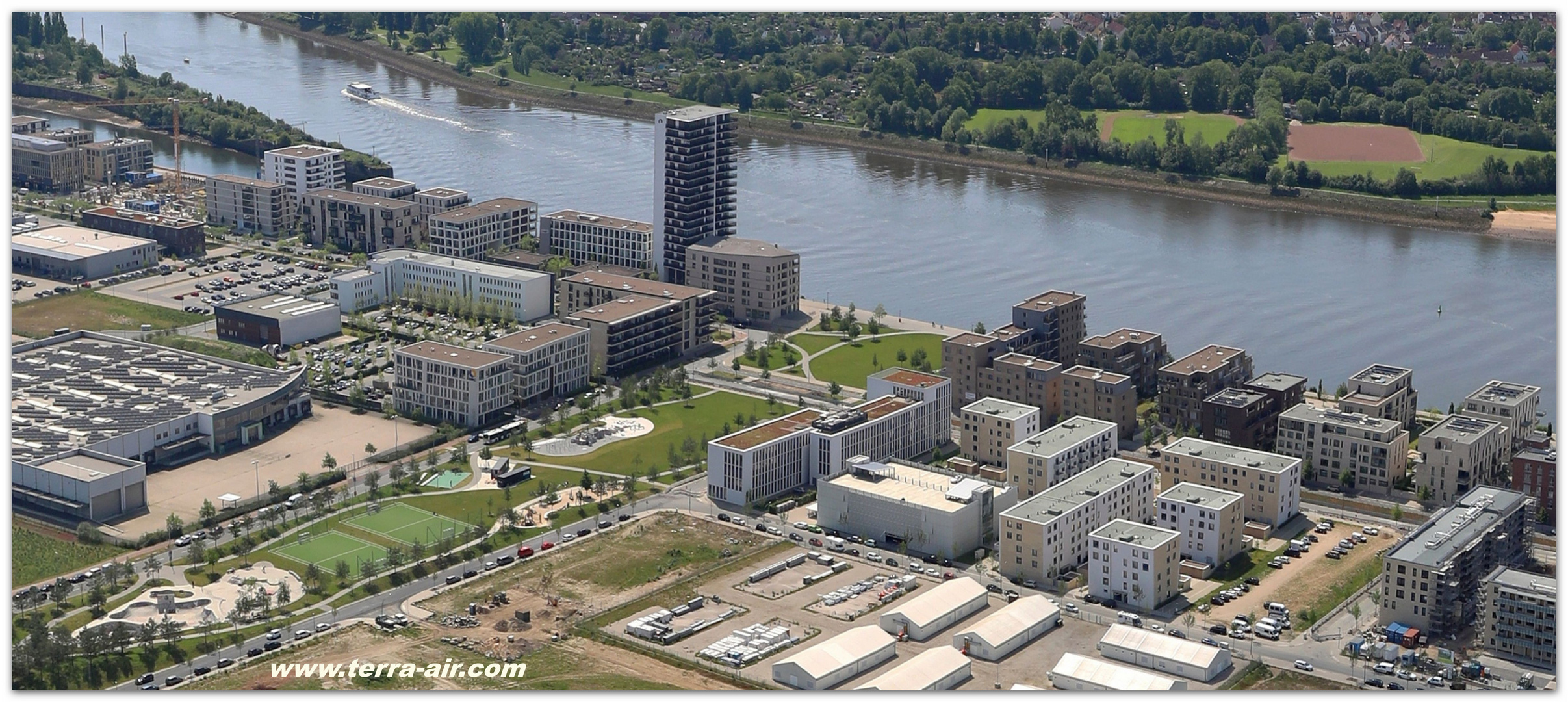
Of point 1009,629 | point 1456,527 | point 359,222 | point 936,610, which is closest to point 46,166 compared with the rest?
point 359,222

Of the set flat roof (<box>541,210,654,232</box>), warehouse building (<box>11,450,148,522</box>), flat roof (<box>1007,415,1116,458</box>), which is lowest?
Answer: warehouse building (<box>11,450,148,522</box>)

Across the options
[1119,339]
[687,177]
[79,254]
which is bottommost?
[1119,339]

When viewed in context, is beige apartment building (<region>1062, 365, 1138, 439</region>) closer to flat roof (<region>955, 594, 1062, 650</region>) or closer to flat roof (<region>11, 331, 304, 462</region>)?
flat roof (<region>955, 594, 1062, 650</region>)

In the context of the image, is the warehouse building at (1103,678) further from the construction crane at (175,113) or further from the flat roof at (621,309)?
the construction crane at (175,113)

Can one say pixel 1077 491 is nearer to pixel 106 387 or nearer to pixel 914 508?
pixel 914 508

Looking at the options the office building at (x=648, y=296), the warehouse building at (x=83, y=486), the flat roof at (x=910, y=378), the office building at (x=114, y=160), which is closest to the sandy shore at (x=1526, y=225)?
the office building at (x=648, y=296)

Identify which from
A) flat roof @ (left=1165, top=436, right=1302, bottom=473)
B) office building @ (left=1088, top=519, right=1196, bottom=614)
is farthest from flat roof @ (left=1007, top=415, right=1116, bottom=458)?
office building @ (left=1088, top=519, right=1196, bottom=614)
